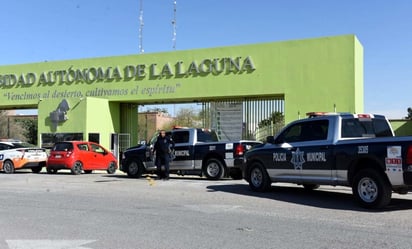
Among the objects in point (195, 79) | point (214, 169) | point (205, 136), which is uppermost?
point (195, 79)

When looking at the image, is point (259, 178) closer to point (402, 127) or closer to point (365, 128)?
point (365, 128)

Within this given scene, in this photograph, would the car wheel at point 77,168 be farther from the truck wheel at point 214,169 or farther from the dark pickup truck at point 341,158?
the dark pickup truck at point 341,158

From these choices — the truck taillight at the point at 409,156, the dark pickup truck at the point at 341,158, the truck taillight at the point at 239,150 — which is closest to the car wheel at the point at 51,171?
the truck taillight at the point at 239,150

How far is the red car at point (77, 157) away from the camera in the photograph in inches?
862

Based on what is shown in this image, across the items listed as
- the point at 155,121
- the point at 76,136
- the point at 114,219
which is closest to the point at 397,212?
the point at 114,219

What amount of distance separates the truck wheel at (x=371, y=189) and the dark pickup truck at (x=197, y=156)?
A: 21.6 ft

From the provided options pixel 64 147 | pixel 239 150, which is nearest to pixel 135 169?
pixel 64 147

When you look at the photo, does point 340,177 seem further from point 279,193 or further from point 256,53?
point 256,53

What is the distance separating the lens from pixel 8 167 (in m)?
23.3

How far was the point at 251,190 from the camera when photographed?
44.8 ft

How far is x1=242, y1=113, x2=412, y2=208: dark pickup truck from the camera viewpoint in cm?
966

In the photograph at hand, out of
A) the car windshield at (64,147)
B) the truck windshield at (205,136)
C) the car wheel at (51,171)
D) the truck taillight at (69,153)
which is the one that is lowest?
the car wheel at (51,171)

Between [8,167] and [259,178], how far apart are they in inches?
576

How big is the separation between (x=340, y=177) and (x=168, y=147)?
782 cm
